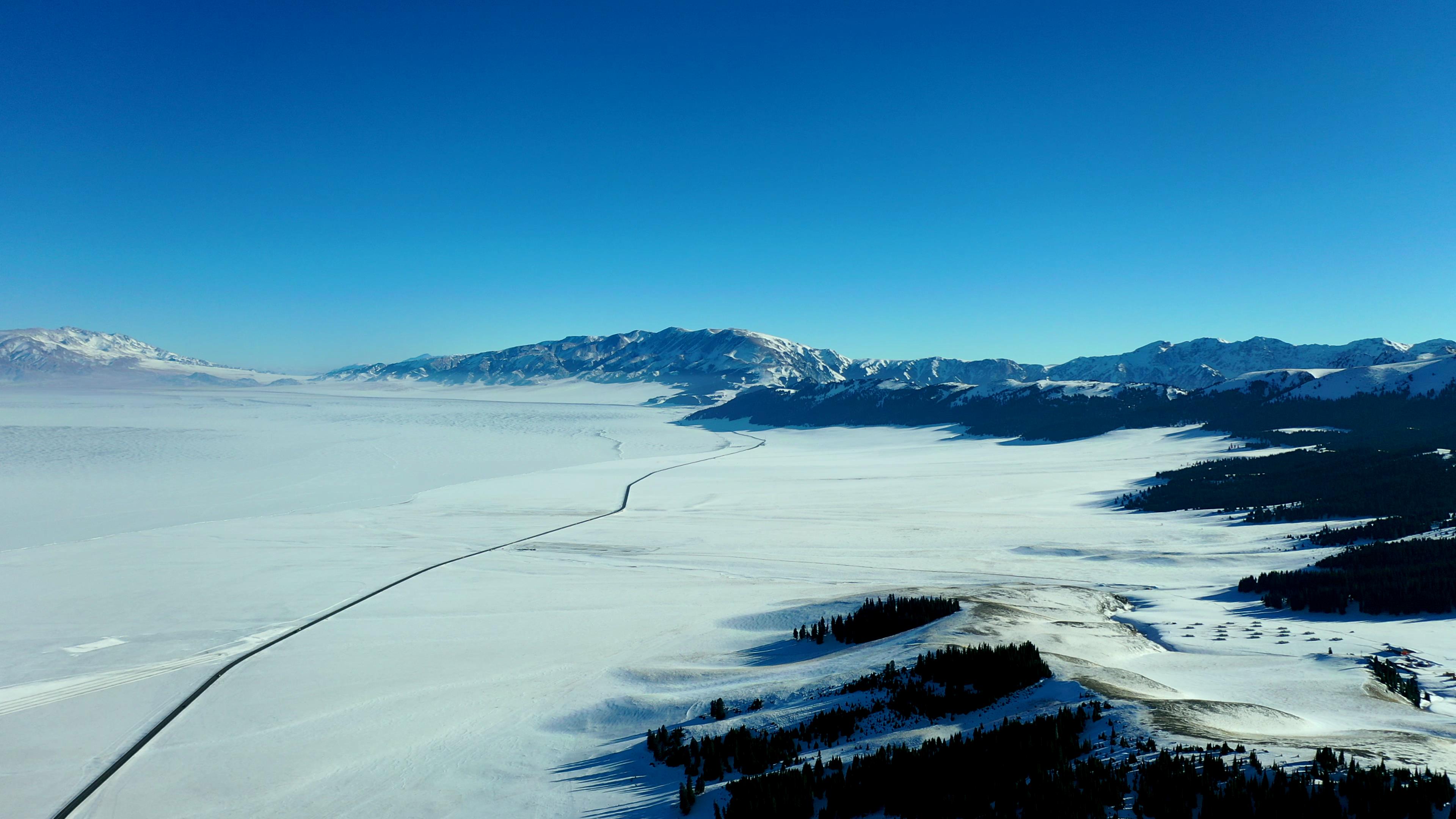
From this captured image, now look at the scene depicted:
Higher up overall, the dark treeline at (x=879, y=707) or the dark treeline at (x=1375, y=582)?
the dark treeline at (x=879, y=707)

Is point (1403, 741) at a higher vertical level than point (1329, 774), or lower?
lower

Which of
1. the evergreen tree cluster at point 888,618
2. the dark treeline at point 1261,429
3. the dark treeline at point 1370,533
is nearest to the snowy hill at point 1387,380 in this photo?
the dark treeline at point 1261,429

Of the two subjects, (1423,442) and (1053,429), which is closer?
(1423,442)

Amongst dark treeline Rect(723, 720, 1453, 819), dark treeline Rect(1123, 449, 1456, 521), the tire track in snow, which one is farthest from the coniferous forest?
dark treeline Rect(1123, 449, 1456, 521)

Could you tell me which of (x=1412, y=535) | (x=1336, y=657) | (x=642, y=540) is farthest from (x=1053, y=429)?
(x=1336, y=657)

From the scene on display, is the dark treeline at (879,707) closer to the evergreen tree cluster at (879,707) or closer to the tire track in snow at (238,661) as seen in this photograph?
the evergreen tree cluster at (879,707)

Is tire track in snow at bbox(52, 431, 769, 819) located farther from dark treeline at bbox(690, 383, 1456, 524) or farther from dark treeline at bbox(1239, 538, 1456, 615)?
dark treeline at bbox(690, 383, 1456, 524)

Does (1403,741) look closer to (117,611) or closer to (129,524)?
(117,611)
